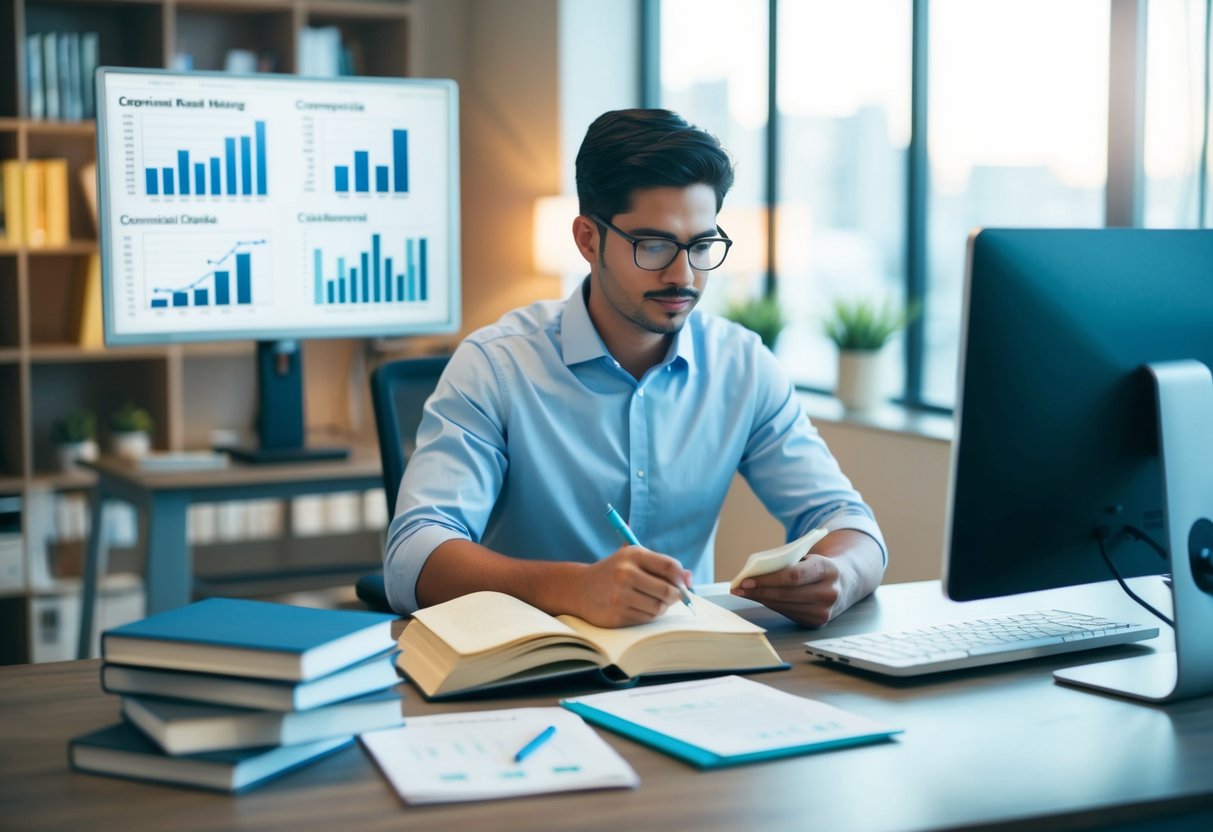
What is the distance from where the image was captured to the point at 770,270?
4.02m

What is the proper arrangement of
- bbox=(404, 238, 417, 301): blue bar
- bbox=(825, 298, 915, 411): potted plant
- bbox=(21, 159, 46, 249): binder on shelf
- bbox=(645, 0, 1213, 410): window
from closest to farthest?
bbox=(645, 0, 1213, 410): window
bbox=(404, 238, 417, 301): blue bar
bbox=(825, 298, 915, 411): potted plant
bbox=(21, 159, 46, 249): binder on shelf

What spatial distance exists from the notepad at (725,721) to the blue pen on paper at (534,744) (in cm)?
6

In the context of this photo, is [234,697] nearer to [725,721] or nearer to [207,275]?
[725,721]

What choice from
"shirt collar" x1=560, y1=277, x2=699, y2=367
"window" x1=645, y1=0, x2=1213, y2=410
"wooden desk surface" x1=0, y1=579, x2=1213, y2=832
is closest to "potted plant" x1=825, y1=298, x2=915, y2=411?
"window" x1=645, y1=0, x2=1213, y2=410

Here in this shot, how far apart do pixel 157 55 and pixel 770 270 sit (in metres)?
1.89

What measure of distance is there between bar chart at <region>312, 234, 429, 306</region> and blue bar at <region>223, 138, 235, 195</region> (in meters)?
0.23

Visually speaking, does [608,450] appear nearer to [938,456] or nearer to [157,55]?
[938,456]

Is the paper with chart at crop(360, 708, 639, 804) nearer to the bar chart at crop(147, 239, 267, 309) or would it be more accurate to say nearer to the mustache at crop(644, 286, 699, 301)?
the mustache at crop(644, 286, 699, 301)

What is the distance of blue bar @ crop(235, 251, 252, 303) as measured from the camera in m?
2.91

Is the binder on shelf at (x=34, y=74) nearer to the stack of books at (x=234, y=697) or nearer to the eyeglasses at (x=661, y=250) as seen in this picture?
the eyeglasses at (x=661, y=250)

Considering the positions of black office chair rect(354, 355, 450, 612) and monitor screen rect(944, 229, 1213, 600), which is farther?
black office chair rect(354, 355, 450, 612)

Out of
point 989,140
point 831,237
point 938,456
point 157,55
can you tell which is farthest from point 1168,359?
point 157,55

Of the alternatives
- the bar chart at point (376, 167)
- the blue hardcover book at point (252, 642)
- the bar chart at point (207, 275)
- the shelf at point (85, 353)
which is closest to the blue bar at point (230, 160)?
the bar chart at point (207, 275)

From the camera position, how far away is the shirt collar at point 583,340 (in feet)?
6.11
